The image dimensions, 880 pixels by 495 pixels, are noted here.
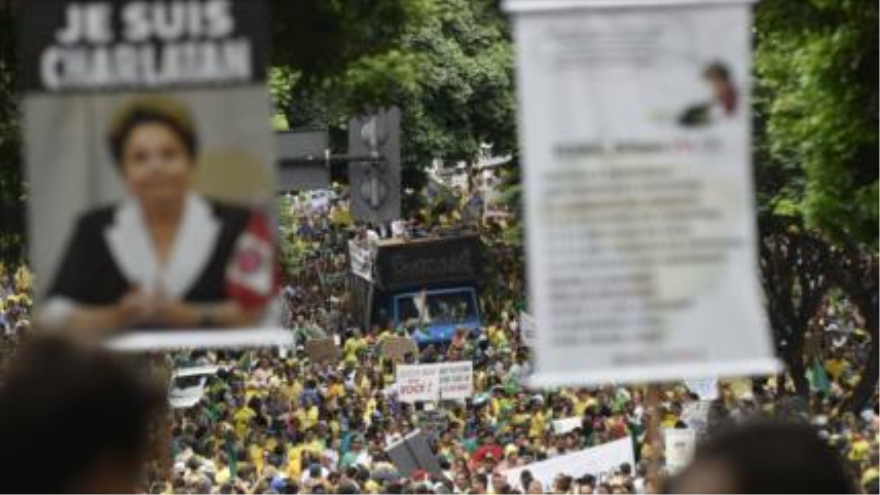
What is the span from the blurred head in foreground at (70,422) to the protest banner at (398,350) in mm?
29167

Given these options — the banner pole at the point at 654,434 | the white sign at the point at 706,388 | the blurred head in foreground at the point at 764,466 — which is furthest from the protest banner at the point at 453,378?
the blurred head in foreground at the point at 764,466

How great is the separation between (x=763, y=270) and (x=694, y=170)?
25178 millimetres

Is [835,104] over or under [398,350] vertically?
over

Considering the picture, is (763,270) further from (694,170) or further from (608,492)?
(694,170)

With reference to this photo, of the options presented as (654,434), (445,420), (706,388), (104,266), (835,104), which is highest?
(104,266)

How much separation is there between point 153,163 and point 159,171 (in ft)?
0.12

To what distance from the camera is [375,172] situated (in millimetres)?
13516

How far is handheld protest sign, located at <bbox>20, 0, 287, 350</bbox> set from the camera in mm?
5305

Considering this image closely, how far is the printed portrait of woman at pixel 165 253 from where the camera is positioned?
208 inches

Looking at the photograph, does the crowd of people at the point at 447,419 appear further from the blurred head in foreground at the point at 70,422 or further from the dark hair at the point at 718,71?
the blurred head in foreground at the point at 70,422

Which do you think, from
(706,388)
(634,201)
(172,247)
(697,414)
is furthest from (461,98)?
(172,247)

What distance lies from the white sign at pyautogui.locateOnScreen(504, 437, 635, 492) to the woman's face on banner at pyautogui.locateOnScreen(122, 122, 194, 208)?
12248 millimetres

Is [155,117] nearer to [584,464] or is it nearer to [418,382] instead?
[584,464]

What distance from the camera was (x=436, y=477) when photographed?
1812 centimetres
